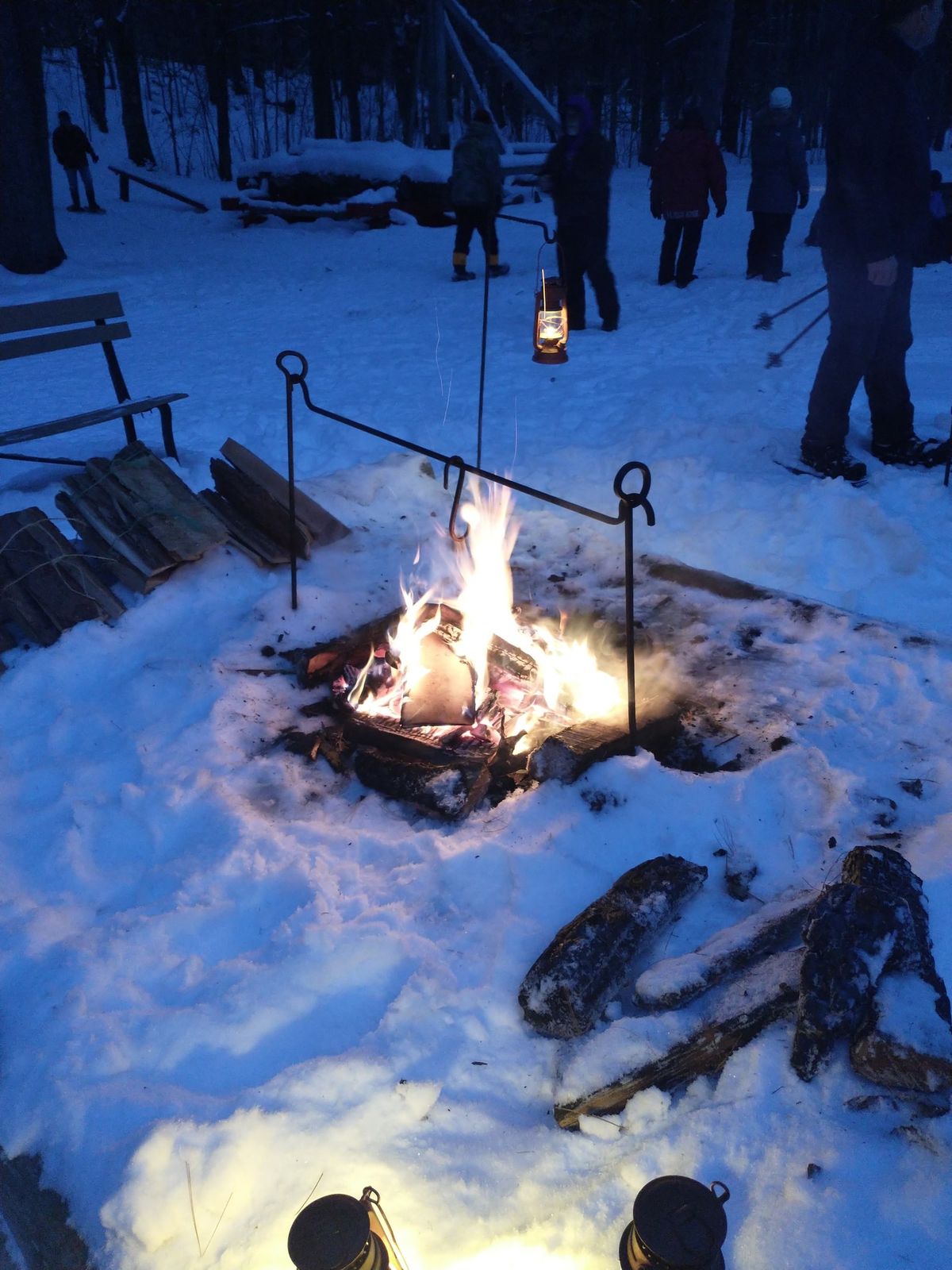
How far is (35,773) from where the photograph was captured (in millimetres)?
3291

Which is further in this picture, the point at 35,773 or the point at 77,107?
the point at 77,107

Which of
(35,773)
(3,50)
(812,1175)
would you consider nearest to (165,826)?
(35,773)

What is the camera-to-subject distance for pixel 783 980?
2.12 metres

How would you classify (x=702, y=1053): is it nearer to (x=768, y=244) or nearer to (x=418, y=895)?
(x=418, y=895)

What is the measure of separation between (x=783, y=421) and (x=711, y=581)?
248 centimetres

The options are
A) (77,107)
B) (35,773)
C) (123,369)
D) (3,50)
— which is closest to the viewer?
(35,773)

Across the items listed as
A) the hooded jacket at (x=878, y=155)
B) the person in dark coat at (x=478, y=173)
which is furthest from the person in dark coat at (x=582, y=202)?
the hooded jacket at (x=878, y=155)

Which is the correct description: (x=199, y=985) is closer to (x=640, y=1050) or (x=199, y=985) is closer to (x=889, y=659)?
(x=640, y=1050)

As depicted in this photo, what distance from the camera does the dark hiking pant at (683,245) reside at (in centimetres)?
1028

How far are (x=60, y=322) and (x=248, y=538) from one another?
3.03 metres

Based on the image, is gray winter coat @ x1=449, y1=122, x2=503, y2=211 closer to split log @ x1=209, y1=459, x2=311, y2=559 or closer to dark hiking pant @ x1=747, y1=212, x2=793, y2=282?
dark hiking pant @ x1=747, y1=212, x2=793, y2=282

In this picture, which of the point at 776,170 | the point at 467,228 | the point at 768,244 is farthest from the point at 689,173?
the point at 467,228

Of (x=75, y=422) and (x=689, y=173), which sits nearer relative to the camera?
(x=75, y=422)

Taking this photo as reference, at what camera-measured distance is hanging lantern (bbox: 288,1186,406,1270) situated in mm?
1533
